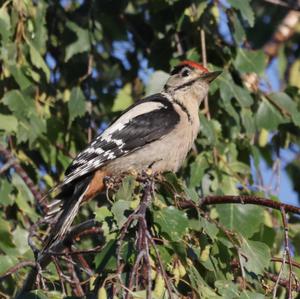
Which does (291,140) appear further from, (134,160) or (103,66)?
(103,66)

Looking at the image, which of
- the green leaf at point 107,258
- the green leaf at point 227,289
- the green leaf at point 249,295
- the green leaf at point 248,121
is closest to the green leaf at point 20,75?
the green leaf at point 248,121

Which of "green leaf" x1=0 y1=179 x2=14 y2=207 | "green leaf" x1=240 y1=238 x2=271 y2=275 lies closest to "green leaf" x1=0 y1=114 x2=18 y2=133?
"green leaf" x1=0 y1=179 x2=14 y2=207

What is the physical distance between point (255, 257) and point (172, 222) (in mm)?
449

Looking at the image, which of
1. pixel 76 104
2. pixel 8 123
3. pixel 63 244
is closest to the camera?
pixel 63 244

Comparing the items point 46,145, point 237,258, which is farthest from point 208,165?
point 237,258

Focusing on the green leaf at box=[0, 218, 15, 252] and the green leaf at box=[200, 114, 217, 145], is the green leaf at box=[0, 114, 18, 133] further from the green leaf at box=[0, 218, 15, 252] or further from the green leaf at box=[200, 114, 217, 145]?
the green leaf at box=[200, 114, 217, 145]

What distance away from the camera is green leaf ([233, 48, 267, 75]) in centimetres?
502

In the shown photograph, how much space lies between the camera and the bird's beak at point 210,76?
4965 millimetres

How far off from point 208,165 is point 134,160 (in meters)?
0.45

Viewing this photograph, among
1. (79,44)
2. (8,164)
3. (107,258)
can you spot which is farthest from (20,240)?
(107,258)

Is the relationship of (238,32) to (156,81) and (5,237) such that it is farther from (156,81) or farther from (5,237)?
(5,237)

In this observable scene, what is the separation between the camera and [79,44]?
516cm

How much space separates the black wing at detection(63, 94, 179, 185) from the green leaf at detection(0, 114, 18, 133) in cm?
39

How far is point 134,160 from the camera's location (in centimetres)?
492
